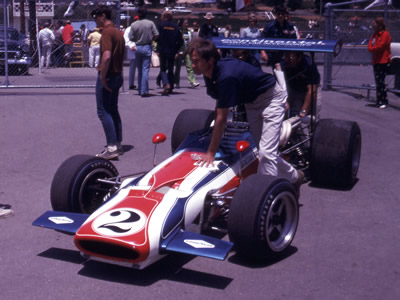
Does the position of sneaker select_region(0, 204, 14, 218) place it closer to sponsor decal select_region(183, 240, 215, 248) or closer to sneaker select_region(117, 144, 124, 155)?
sponsor decal select_region(183, 240, 215, 248)

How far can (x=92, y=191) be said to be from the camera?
5703 mm

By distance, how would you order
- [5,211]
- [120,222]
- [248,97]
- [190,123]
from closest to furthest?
1. [120,222]
2. [248,97]
3. [5,211]
4. [190,123]

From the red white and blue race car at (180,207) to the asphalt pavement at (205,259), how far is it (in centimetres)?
21

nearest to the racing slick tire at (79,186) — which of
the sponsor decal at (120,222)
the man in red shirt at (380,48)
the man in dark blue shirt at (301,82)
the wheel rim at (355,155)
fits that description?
the sponsor decal at (120,222)

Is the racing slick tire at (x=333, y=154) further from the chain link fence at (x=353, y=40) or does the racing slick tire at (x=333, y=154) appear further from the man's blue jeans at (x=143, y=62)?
the chain link fence at (x=353, y=40)

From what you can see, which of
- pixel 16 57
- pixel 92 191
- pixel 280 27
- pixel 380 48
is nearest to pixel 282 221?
pixel 92 191

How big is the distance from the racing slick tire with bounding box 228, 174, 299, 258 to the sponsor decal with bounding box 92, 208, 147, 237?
0.68m

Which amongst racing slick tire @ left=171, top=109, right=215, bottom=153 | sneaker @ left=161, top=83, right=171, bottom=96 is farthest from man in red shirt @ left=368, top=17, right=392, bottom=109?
racing slick tire @ left=171, top=109, right=215, bottom=153

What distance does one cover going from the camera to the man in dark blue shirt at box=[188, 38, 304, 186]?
17.4 feet

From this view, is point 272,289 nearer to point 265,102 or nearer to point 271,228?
point 271,228

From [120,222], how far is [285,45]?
10.1ft

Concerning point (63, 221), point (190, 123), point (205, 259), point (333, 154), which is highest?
point (190, 123)

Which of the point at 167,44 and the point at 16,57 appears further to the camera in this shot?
the point at 16,57

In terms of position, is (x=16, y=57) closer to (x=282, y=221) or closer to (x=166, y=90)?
(x=166, y=90)
